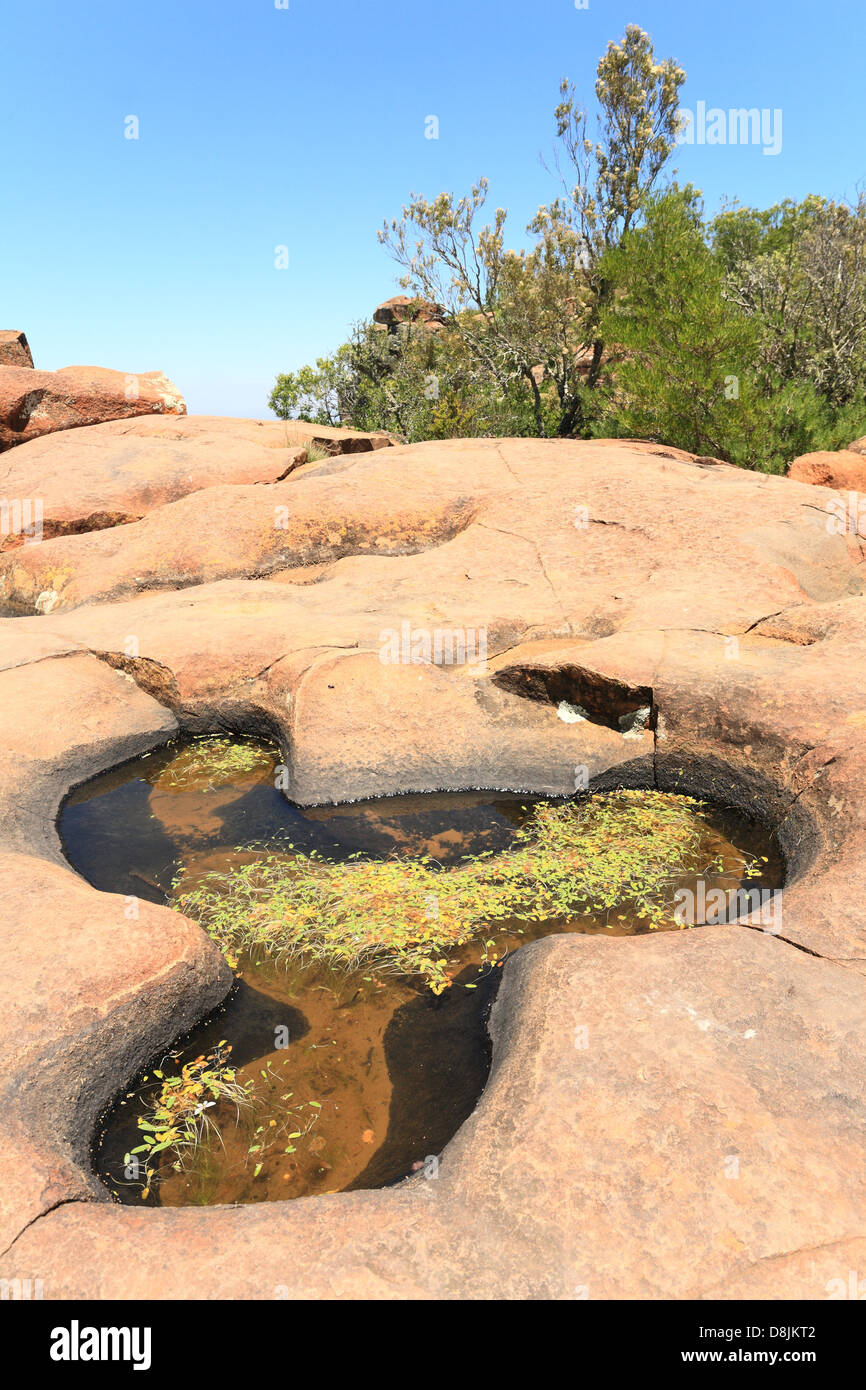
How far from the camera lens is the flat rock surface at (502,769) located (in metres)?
2.29

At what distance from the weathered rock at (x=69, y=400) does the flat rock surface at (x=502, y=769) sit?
2040 millimetres

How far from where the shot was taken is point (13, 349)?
52.9 ft

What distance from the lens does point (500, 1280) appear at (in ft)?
7.11

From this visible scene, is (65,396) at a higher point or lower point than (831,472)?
higher

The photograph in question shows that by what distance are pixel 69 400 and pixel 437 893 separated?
44.4 feet

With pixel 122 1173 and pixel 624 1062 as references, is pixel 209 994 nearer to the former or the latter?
pixel 122 1173

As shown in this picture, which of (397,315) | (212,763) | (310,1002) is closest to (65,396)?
(212,763)

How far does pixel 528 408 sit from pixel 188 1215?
62.9 feet

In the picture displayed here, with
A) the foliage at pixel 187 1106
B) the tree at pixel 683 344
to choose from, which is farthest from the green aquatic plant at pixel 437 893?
the tree at pixel 683 344

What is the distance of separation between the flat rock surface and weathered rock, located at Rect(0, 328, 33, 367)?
15.9 feet

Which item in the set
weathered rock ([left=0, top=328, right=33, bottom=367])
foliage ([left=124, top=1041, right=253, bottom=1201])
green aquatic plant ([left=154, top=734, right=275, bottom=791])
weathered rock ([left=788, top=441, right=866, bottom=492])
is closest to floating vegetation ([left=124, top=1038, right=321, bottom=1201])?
foliage ([left=124, top=1041, right=253, bottom=1201])

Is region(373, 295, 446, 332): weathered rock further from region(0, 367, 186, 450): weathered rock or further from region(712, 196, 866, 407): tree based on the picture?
region(0, 367, 186, 450): weathered rock

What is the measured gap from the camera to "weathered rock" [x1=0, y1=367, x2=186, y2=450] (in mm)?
14141

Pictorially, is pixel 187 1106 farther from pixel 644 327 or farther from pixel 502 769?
pixel 644 327
